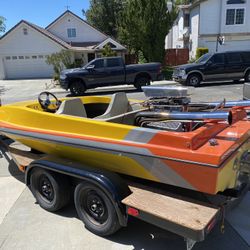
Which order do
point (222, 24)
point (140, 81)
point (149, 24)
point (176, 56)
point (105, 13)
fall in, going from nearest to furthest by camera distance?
point (140, 81), point (149, 24), point (222, 24), point (176, 56), point (105, 13)

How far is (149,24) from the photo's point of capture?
21.7m

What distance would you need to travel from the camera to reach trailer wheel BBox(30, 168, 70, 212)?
3629 mm

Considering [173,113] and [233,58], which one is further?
[233,58]

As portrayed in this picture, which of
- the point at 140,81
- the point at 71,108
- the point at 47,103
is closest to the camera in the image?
the point at 71,108

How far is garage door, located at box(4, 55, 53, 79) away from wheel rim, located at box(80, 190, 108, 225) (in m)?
28.3

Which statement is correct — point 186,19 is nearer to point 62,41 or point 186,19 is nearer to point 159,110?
point 62,41

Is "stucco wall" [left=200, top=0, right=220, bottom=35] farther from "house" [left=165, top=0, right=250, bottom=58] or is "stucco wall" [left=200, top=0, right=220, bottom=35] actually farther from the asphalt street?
the asphalt street

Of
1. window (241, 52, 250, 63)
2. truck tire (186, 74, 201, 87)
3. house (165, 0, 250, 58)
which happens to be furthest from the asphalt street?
house (165, 0, 250, 58)

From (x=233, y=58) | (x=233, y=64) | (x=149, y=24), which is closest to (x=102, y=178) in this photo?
(x=233, y=64)

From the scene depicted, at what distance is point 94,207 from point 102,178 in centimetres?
47

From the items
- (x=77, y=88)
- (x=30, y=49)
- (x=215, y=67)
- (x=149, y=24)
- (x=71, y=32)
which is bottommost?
(x=77, y=88)

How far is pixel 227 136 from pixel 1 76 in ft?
101

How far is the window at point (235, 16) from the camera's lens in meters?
27.2

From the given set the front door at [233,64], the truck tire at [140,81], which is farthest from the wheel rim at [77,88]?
the front door at [233,64]
